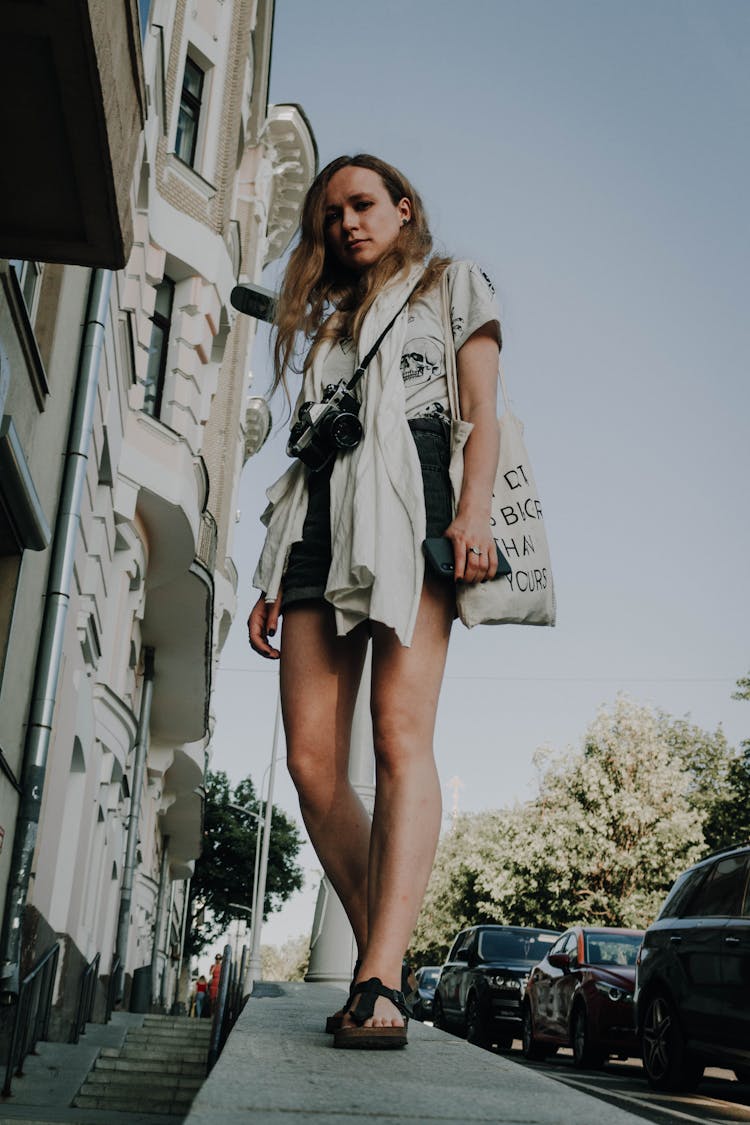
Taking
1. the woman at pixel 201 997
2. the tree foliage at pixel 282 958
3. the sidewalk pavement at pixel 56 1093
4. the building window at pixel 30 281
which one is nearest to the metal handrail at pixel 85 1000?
the sidewalk pavement at pixel 56 1093

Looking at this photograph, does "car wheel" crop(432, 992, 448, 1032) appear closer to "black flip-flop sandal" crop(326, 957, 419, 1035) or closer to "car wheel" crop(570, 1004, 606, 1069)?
"car wheel" crop(570, 1004, 606, 1069)

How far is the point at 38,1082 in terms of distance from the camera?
1087 centimetres

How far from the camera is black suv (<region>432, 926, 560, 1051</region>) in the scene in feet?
56.1

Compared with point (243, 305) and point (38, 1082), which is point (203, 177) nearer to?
point (243, 305)

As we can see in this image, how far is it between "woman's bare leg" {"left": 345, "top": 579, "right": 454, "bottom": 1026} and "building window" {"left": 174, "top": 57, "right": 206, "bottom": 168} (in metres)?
19.1

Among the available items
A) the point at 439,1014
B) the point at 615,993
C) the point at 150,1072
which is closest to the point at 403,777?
the point at 615,993

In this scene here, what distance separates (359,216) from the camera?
405 cm

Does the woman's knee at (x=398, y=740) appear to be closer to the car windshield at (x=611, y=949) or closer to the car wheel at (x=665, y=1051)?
the car wheel at (x=665, y=1051)

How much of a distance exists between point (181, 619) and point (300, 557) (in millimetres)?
20419

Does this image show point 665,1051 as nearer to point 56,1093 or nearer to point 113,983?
point 56,1093

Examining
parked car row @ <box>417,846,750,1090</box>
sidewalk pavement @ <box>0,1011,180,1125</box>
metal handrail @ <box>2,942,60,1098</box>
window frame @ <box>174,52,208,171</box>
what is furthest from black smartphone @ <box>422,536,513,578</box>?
window frame @ <box>174,52,208,171</box>

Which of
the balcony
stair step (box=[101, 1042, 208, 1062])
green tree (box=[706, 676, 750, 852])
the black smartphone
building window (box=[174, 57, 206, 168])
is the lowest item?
stair step (box=[101, 1042, 208, 1062])

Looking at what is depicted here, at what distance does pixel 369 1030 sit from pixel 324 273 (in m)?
2.31

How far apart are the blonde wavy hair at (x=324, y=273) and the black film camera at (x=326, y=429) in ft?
1.11
